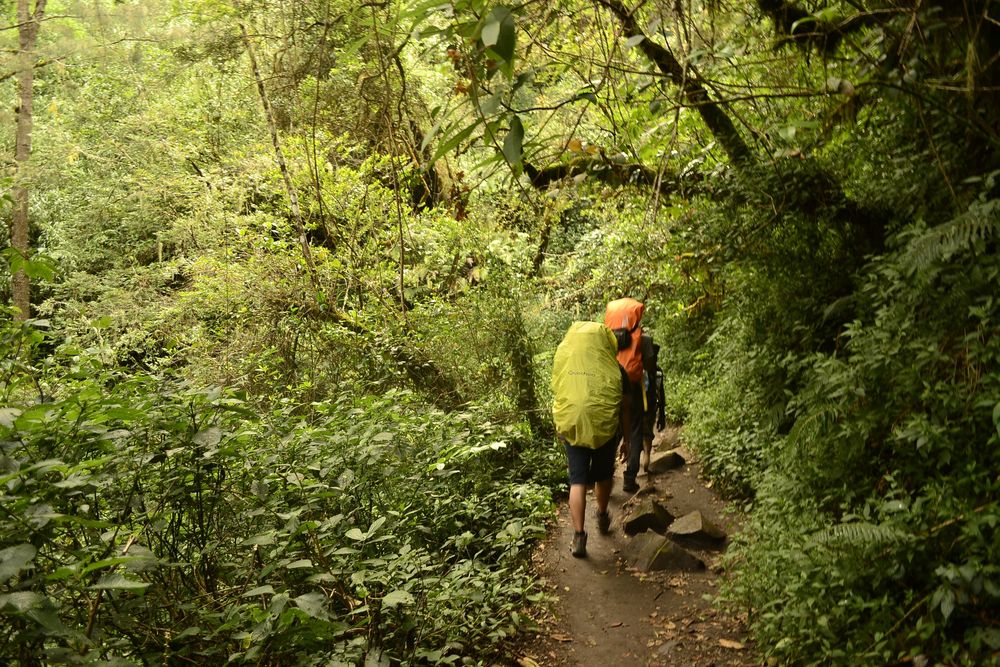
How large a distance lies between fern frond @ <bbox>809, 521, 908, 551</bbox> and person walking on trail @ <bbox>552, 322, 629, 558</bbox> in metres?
2.10

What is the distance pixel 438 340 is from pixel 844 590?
20.2ft

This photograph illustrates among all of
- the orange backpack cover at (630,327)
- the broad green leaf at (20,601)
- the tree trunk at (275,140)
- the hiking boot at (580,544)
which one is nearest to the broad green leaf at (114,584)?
the broad green leaf at (20,601)

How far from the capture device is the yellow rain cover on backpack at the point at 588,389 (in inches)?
220

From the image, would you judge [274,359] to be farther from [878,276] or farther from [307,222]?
[878,276]

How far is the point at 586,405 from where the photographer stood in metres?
5.57

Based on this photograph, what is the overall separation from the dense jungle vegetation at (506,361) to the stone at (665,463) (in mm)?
515

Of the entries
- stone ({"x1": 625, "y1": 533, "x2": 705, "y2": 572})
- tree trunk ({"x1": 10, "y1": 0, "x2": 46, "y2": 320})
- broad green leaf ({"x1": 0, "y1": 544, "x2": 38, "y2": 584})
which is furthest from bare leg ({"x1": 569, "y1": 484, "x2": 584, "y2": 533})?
tree trunk ({"x1": 10, "y1": 0, "x2": 46, "y2": 320})

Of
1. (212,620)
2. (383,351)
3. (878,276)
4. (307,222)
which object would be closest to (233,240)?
(307,222)

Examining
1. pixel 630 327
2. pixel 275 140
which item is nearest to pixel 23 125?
pixel 275 140

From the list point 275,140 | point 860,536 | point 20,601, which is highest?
point 275,140

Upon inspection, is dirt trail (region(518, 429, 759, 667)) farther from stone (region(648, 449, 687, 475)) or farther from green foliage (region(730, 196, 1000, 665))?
stone (region(648, 449, 687, 475))

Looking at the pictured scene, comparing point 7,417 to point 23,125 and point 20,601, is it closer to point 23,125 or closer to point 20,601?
point 20,601

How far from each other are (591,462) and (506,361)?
11.9 feet

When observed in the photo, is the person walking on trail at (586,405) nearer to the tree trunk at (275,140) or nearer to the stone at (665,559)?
the stone at (665,559)
